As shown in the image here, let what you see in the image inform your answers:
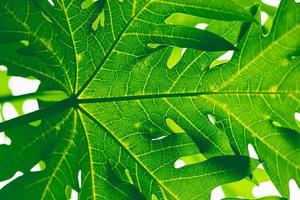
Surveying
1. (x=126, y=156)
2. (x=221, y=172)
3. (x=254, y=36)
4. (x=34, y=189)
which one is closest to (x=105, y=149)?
(x=126, y=156)

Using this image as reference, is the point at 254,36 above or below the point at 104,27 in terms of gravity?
below

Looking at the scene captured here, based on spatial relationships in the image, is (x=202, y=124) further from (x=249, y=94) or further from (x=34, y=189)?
(x=34, y=189)

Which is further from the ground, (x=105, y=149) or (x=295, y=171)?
(x=105, y=149)

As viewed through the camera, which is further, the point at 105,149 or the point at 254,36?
the point at 105,149

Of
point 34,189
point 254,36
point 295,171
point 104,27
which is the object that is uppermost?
point 104,27

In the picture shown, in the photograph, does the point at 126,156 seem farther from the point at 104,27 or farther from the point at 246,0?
the point at 246,0

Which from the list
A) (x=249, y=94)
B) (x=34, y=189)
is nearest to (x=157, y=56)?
(x=249, y=94)
